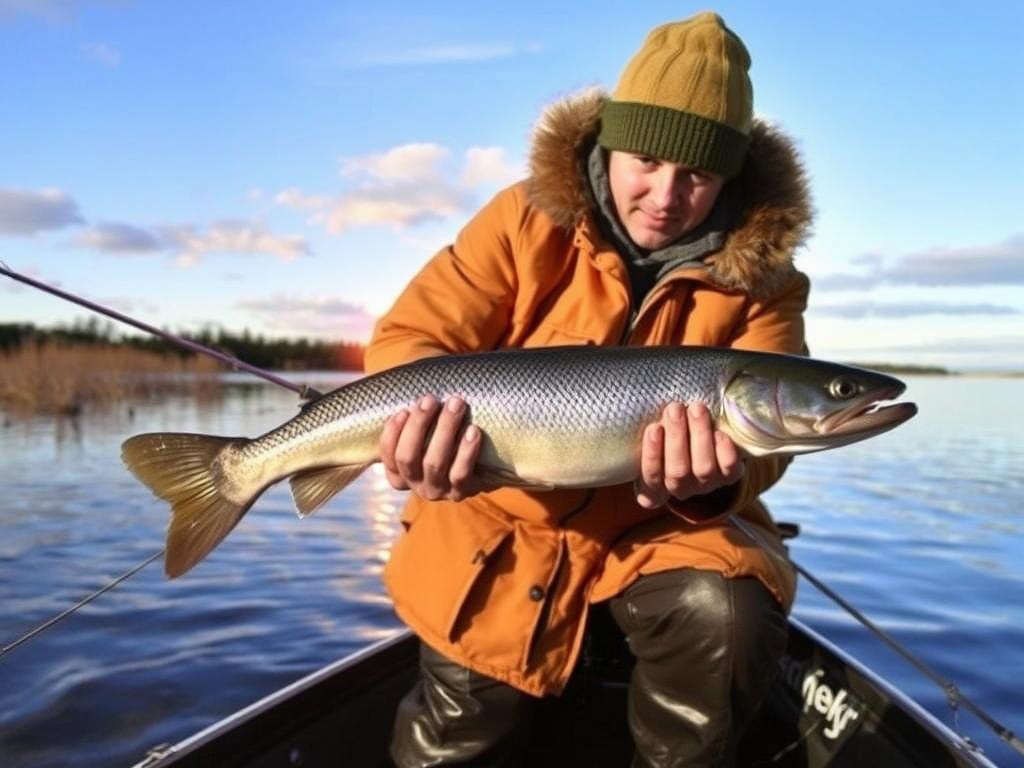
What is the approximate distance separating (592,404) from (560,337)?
2.15 ft

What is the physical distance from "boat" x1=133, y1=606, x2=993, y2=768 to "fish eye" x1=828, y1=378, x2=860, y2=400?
49.5 inches

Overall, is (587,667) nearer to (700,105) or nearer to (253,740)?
(253,740)

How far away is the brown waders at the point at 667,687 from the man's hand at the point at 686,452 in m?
0.43

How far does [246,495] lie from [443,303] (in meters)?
1.02

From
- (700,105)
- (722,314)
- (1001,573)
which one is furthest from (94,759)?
(1001,573)

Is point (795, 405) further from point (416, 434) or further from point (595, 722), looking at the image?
Result: point (595, 722)

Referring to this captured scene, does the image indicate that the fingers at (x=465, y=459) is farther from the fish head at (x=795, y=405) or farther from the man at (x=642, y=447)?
the fish head at (x=795, y=405)

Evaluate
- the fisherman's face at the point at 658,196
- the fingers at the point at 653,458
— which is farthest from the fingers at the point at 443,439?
the fisherman's face at the point at 658,196

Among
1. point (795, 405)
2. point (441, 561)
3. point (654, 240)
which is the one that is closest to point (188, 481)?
point (441, 561)

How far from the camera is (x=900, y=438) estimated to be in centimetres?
2584

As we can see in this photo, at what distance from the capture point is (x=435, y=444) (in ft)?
9.64

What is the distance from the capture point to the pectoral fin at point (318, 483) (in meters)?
3.21

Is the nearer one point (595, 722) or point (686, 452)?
point (686, 452)

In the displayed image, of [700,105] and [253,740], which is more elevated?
[700,105]
